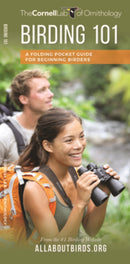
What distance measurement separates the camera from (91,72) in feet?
47.8

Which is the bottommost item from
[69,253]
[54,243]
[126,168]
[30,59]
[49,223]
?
[126,168]

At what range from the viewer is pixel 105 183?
2092 millimetres

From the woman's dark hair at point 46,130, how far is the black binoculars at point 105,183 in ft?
0.97

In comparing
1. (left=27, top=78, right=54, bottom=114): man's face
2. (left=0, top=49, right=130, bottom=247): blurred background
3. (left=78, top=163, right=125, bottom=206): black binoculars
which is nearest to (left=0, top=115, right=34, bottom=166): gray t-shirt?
(left=27, top=78, right=54, bottom=114): man's face

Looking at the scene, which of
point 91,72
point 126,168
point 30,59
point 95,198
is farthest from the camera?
point 91,72

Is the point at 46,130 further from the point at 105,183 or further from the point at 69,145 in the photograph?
the point at 105,183

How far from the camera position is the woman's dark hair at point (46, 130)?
2086 millimetres

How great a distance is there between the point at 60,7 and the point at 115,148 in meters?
8.41

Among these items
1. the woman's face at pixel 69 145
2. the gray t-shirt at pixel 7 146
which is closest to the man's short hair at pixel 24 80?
the gray t-shirt at pixel 7 146

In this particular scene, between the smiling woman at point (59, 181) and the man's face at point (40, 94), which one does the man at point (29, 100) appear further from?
the smiling woman at point (59, 181)

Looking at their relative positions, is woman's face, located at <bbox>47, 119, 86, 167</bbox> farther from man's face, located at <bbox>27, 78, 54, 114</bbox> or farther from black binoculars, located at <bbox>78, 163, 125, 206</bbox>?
man's face, located at <bbox>27, 78, 54, 114</bbox>

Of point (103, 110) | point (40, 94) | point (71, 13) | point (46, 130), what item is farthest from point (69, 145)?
point (103, 110)

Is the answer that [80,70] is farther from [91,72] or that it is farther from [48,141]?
[48,141]

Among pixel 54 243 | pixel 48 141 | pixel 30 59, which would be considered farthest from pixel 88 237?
pixel 30 59
